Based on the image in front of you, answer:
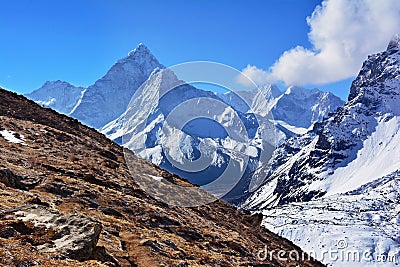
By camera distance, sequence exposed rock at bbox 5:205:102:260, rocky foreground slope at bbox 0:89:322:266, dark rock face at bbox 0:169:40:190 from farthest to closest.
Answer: dark rock face at bbox 0:169:40:190
rocky foreground slope at bbox 0:89:322:266
exposed rock at bbox 5:205:102:260

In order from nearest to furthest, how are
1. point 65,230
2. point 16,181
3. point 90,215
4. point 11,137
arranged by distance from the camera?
point 65,230 < point 90,215 < point 16,181 < point 11,137

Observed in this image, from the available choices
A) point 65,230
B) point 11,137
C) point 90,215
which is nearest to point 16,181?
point 90,215

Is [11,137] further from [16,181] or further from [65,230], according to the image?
[65,230]

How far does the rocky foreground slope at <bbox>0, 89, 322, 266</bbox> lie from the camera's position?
16375mm

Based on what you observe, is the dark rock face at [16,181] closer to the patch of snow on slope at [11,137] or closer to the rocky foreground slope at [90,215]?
the rocky foreground slope at [90,215]

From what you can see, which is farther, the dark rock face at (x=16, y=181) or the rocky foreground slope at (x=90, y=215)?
the dark rock face at (x=16, y=181)

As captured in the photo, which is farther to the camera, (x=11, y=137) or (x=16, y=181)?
(x=11, y=137)

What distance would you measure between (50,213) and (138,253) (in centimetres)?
529

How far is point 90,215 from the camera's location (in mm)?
→ 23250

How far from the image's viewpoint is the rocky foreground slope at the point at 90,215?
16.4 metres

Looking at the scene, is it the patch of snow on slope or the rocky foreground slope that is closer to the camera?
the rocky foreground slope

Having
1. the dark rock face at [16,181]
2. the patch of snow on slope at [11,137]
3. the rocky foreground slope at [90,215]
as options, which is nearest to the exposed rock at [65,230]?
the rocky foreground slope at [90,215]

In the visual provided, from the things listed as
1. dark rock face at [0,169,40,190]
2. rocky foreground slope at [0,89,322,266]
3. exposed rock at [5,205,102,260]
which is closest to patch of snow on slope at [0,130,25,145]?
rocky foreground slope at [0,89,322,266]

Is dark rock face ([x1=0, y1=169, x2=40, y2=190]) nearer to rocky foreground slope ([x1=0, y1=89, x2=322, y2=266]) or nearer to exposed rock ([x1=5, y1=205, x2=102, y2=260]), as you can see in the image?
rocky foreground slope ([x1=0, y1=89, x2=322, y2=266])
